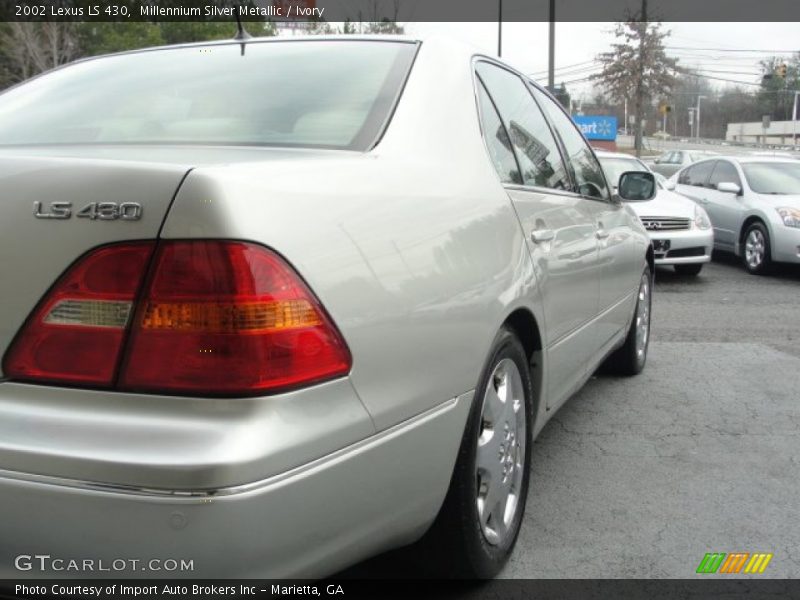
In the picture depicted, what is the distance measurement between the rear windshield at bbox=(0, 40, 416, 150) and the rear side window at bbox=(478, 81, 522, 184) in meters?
0.33

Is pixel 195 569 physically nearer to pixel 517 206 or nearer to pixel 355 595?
pixel 355 595

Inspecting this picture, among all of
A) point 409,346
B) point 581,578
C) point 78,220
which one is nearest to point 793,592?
point 581,578

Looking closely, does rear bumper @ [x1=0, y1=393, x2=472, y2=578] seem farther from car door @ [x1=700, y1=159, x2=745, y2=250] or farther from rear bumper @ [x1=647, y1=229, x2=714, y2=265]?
car door @ [x1=700, y1=159, x2=745, y2=250]

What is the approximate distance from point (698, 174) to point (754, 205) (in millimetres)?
1953

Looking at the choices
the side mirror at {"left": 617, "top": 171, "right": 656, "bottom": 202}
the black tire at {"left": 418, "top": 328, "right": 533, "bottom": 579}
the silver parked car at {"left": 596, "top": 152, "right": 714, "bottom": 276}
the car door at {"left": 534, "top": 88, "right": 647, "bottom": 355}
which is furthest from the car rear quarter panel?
the silver parked car at {"left": 596, "top": 152, "right": 714, "bottom": 276}

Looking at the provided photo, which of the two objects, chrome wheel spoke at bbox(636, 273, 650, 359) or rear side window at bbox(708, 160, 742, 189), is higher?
rear side window at bbox(708, 160, 742, 189)

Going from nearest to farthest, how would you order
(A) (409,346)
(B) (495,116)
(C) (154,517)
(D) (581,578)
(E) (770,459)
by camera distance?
1. (C) (154,517)
2. (A) (409,346)
3. (D) (581,578)
4. (B) (495,116)
5. (E) (770,459)

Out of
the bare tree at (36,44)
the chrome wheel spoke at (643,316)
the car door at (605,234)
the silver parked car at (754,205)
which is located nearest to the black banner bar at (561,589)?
the car door at (605,234)

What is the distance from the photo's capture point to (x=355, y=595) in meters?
2.43

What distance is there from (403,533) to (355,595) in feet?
1.89

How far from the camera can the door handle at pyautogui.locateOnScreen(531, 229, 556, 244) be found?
2738 mm

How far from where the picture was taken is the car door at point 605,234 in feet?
12.2

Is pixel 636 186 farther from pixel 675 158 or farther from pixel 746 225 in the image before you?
pixel 675 158

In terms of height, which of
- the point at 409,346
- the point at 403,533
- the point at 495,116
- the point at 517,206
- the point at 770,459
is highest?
the point at 495,116
